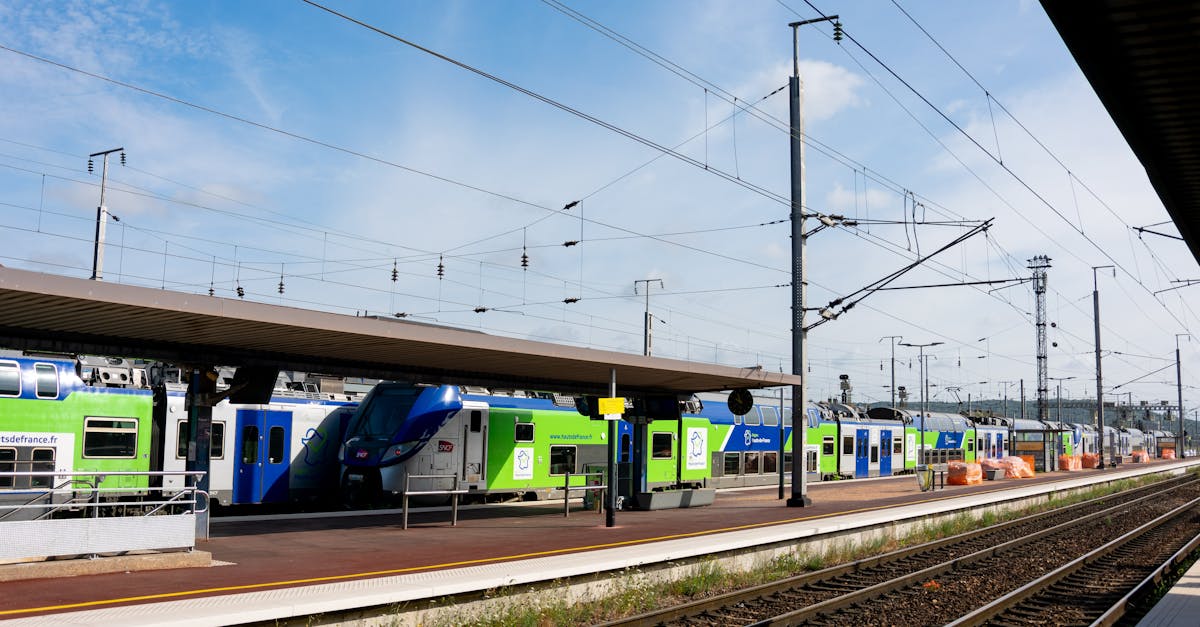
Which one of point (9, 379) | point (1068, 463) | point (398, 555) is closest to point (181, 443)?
point (9, 379)

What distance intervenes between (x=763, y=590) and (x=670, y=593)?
4.21 feet

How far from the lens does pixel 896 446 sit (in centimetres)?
4406

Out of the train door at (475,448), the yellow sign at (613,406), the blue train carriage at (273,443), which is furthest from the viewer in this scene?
the train door at (475,448)

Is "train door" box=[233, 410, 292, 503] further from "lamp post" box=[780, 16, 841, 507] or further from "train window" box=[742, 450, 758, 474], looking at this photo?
"train window" box=[742, 450, 758, 474]

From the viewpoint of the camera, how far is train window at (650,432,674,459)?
27.1 metres

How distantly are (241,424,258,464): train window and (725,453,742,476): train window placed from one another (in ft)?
50.5

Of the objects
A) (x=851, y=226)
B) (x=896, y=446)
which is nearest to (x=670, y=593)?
(x=851, y=226)

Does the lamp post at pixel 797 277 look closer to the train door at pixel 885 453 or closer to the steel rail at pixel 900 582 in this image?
the steel rail at pixel 900 582

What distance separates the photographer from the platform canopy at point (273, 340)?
1068 centimetres

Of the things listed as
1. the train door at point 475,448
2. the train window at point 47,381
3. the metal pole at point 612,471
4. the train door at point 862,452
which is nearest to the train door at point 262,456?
the train door at point 475,448

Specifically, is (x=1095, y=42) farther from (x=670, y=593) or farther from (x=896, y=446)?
(x=896, y=446)

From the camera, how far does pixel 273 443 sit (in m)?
21.5

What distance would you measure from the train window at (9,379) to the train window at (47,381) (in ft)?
1.20

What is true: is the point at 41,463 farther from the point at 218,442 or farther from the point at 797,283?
the point at 797,283
